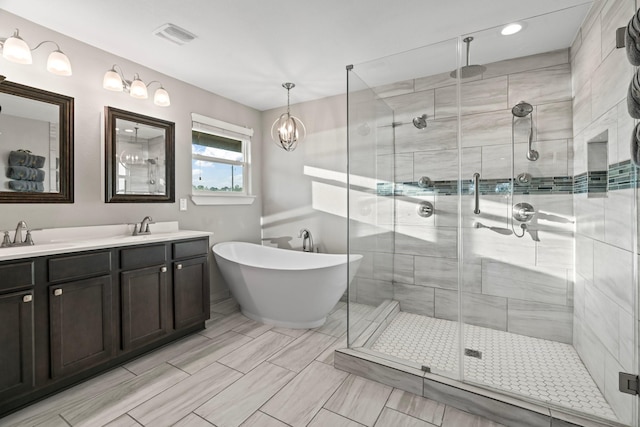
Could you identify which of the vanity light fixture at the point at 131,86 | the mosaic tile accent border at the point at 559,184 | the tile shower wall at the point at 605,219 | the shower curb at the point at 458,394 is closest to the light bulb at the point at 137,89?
the vanity light fixture at the point at 131,86

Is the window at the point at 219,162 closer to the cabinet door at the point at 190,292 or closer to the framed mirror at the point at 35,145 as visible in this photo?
the cabinet door at the point at 190,292

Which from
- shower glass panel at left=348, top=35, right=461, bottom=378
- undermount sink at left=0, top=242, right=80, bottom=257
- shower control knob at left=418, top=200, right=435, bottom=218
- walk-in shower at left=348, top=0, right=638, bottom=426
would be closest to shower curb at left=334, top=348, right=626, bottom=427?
walk-in shower at left=348, top=0, right=638, bottom=426

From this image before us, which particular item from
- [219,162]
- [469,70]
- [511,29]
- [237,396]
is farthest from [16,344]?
[511,29]

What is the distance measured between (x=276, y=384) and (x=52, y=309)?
146 cm

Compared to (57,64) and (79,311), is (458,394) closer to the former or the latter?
(79,311)

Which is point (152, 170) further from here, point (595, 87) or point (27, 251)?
point (595, 87)

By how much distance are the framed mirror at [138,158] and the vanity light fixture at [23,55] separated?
1.54ft

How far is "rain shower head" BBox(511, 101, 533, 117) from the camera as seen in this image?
1.88 meters

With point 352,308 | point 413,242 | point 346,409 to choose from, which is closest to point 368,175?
point 413,242

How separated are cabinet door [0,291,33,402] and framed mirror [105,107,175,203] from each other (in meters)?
1.05

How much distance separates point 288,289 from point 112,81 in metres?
2.23

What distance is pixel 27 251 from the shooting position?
1.71m

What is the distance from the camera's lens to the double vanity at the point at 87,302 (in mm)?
1646

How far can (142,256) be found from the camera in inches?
88.9
